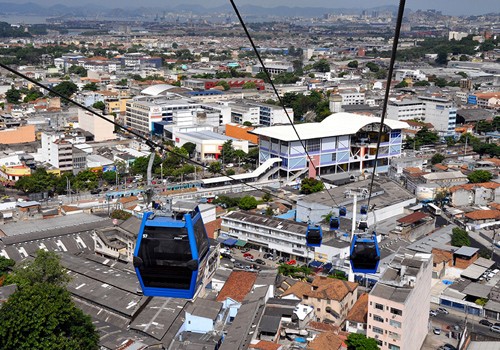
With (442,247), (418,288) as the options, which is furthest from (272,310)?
(442,247)

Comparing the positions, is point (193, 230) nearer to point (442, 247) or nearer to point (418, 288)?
point (418, 288)

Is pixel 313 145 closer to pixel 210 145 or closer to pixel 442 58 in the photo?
pixel 210 145

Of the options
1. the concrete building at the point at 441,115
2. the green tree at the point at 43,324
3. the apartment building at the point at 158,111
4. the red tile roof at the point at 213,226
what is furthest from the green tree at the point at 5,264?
the concrete building at the point at 441,115

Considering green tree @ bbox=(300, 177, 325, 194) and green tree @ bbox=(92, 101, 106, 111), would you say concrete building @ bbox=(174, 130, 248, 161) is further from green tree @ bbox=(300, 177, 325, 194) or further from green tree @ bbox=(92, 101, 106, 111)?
green tree @ bbox=(92, 101, 106, 111)

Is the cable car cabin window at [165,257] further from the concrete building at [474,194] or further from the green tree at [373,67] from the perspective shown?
the green tree at [373,67]

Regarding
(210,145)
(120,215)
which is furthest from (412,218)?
(210,145)

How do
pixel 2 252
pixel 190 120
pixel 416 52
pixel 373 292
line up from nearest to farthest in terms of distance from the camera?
1. pixel 373 292
2. pixel 2 252
3. pixel 190 120
4. pixel 416 52
